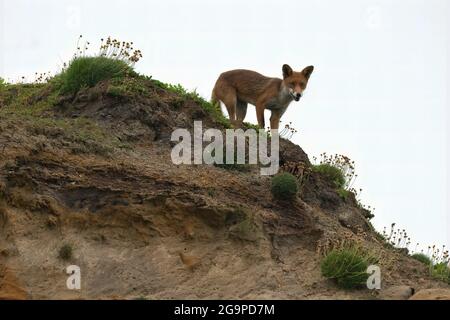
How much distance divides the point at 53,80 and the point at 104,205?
4948mm

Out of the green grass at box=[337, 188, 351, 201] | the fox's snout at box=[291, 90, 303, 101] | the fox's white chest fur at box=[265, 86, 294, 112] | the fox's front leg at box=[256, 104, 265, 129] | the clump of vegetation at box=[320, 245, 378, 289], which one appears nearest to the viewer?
the clump of vegetation at box=[320, 245, 378, 289]

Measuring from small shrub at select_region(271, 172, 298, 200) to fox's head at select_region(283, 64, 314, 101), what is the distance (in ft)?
11.9

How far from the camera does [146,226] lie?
12.8 m

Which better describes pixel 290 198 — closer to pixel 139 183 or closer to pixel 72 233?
pixel 139 183

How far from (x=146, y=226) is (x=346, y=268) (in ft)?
10.00

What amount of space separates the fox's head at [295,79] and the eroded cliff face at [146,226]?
10.5ft

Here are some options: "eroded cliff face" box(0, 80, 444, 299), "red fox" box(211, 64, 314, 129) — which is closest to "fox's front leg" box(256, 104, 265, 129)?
"red fox" box(211, 64, 314, 129)

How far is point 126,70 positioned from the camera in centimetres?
1650

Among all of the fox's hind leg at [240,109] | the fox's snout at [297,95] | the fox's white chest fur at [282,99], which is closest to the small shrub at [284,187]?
the fox's snout at [297,95]

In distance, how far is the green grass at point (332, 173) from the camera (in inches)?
633

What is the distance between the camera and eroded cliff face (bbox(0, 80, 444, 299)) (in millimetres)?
12109

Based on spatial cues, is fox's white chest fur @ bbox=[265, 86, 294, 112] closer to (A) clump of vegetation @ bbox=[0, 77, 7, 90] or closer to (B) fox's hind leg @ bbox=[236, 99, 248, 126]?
(B) fox's hind leg @ bbox=[236, 99, 248, 126]
